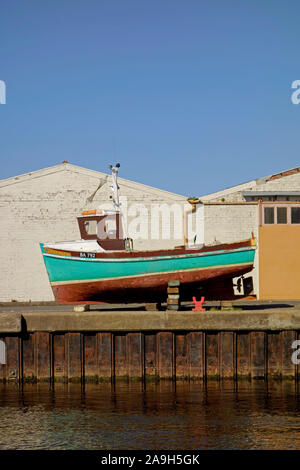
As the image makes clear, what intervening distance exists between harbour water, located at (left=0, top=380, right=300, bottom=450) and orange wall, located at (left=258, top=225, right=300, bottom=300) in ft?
65.1

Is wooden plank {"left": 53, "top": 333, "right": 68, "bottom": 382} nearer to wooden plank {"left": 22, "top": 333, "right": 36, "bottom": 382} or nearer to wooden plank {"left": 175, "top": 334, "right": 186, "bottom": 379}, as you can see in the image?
wooden plank {"left": 22, "top": 333, "right": 36, "bottom": 382}

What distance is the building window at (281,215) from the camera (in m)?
35.8

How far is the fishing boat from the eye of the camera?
22969 millimetres

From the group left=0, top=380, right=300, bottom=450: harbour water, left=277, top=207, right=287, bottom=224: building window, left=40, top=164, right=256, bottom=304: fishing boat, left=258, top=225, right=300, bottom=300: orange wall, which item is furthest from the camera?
left=277, top=207, right=287, bottom=224: building window

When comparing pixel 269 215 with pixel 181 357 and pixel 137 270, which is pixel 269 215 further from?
pixel 181 357

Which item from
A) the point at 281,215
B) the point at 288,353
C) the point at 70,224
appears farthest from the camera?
the point at 70,224

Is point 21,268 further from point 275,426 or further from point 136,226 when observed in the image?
point 275,426

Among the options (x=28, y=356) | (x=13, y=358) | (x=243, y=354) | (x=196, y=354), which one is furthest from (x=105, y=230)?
(x=243, y=354)

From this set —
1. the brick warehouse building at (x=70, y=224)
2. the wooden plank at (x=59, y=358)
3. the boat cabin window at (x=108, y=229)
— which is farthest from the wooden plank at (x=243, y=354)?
the brick warehouse building at (x=70, y=224)

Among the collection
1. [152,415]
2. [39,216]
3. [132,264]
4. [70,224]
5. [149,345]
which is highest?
[39,216]

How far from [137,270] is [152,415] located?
31.8ft

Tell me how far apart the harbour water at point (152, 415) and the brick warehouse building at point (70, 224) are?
2031 centimetres

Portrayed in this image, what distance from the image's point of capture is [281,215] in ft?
118

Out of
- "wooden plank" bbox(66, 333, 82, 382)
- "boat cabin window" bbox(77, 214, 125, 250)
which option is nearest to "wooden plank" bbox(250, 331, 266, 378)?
"wooden plank" bbox(66, 333, 82, 382)
